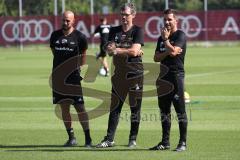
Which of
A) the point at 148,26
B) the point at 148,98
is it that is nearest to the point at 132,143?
the point at 148,98

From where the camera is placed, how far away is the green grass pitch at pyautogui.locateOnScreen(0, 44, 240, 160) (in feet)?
39.5

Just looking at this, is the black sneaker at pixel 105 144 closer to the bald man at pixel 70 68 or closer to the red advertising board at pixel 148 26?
the bald man at pixel 70 68

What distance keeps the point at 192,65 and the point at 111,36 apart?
21.8m

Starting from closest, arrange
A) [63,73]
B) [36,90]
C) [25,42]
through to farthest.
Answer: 1. [63,73]
2. [36,90]
3. [25,42]

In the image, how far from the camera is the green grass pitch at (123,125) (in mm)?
12031

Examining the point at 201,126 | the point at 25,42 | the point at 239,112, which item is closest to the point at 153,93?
the point at 239,112

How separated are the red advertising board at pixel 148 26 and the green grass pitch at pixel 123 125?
28.0 meters

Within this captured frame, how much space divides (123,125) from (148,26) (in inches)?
1641

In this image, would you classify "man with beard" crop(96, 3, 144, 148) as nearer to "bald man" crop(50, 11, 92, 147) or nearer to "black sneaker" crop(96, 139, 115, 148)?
"black sneaker" crop(96, 139, 115, 148)

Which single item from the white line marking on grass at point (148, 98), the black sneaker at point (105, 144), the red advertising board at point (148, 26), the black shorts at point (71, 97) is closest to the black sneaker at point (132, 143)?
the black sneaker at point (105, 144)

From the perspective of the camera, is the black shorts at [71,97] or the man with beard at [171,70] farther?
the black shorts at [71,97]

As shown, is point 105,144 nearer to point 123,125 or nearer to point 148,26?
point 123,125

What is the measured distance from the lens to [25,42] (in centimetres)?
5900

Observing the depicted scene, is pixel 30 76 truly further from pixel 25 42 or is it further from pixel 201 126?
pixel 25 42
